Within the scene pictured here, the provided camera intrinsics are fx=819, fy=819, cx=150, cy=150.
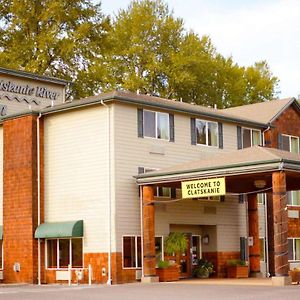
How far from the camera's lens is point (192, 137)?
38.9 m

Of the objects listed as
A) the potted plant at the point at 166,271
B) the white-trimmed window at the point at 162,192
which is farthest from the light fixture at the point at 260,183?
the potted plant at the point at 166,271

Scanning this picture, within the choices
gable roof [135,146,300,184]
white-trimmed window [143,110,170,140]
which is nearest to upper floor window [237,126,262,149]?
white-trimmed window [143,110,170,140]

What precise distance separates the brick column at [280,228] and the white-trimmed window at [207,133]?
29.3 feet

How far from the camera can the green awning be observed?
3488 centimetres

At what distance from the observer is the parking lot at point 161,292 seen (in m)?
26.2

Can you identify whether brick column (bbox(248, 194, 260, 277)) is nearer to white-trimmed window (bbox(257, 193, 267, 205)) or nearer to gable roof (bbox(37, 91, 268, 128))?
white-trimmed window (bbox(257, 193, 267, 205))

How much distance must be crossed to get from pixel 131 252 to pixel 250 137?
10.9 metres

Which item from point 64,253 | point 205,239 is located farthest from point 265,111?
point 64,253

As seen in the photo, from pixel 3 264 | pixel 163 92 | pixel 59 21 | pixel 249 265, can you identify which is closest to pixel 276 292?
pixel 249 265

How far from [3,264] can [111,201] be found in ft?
22.5

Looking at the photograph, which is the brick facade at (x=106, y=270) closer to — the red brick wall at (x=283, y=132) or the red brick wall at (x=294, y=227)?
the red brick wall at (x=283, y=132)

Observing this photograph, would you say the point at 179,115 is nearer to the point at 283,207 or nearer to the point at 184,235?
the point at 184,235

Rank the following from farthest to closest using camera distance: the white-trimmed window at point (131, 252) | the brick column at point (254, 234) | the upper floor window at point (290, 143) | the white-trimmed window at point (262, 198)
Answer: the upper floor window at point (290, 143) → the white-trimmed window at point (262, 198) → the brick column at point (254, 234) → the white-trimmed window at point (131, 252)

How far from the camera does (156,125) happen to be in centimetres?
3712
